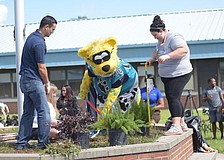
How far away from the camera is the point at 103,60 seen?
8477 mm

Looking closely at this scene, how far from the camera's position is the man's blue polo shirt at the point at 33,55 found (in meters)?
6.92

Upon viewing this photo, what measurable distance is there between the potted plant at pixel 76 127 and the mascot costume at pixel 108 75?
1.41 m

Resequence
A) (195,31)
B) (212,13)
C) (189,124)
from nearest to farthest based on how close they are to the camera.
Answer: (189,124) < (195,31) < (212,13)

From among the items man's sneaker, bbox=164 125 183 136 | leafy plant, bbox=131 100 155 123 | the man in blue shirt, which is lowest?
man's sneaker, bbox=164 125 183 136

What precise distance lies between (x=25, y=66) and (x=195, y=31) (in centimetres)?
2860

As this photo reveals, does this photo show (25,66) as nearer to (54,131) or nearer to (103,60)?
(54,131)

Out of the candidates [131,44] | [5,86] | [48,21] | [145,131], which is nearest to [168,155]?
[145,131]

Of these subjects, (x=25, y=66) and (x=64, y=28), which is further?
(x=64, y=28)

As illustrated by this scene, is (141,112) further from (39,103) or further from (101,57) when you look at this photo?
(39,103)

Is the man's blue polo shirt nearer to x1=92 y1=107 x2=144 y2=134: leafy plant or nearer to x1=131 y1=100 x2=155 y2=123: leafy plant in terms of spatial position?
x1=92 y1=107 x2=144 y2=134: leafy plant

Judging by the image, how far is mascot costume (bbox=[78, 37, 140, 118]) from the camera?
8.47 meters

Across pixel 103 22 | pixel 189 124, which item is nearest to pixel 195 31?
pixel 103 22

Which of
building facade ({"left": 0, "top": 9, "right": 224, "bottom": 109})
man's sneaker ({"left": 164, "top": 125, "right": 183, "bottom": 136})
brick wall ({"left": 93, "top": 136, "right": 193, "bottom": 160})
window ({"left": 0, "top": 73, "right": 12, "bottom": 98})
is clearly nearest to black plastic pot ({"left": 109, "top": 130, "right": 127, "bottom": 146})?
brick wall ({"left": 93, "top": 136, "right": 193, "bottom": 160})

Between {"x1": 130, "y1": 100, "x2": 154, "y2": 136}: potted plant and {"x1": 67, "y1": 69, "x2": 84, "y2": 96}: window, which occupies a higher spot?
{"x1": 67, "y1": 69, "x2": 84, "y2": 96}: window
